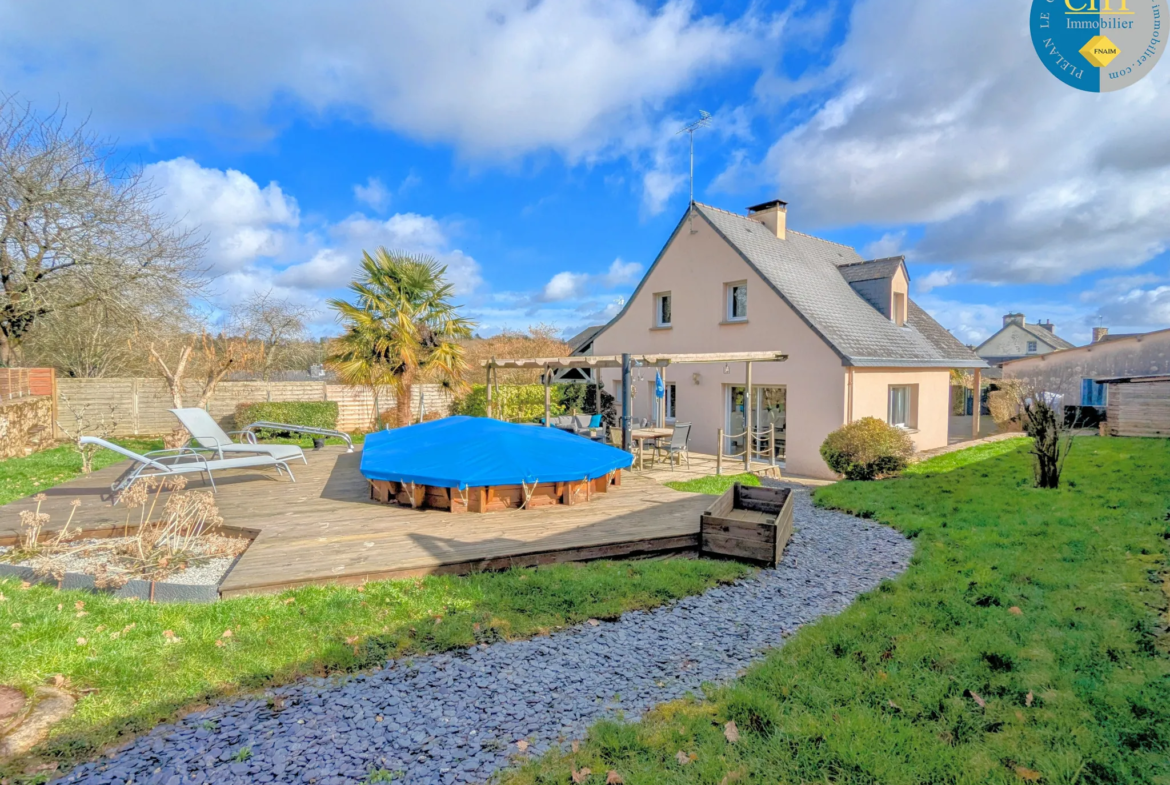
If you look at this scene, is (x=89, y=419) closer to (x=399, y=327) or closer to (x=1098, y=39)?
(x=399, y=327)

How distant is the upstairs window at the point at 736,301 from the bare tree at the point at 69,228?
15.3 metres

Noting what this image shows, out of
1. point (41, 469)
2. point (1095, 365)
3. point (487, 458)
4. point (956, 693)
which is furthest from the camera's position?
point (1095, 365)

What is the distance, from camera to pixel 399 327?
46.4 feet

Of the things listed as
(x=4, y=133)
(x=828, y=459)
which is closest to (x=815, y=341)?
(x=828, y=459)

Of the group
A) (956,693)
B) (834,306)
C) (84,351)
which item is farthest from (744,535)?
(84,351)

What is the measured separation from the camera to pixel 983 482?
10.1m

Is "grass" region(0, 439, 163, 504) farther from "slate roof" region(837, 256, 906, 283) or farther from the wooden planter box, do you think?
"slate roof" region(837, 256, 906, 283)

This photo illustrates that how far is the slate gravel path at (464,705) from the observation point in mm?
2801

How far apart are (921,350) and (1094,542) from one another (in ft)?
35.2

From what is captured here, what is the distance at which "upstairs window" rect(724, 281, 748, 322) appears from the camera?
15.4m

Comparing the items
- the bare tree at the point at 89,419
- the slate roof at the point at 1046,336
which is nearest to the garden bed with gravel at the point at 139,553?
the bare tree at the point at 89,419

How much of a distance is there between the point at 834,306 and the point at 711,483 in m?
8.10

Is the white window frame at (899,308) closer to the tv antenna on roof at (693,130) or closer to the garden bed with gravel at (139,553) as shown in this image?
the tv antenna on roof at (693,130)

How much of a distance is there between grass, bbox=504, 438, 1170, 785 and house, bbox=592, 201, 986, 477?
771 centimetres
